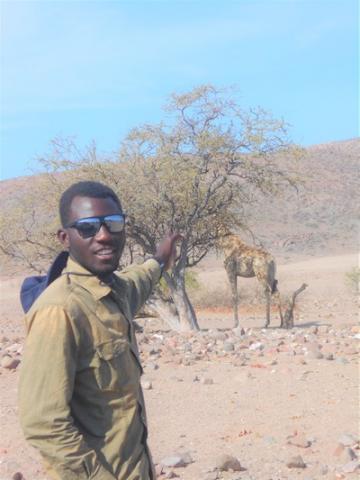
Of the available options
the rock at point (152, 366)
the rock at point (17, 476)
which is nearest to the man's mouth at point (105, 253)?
the rock at point (17, 476)

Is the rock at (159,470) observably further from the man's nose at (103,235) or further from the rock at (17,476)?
the man's nose at (103,235)

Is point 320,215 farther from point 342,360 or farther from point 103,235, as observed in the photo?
point 103,235

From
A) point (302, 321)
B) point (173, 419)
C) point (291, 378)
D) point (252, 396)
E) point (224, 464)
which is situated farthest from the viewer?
point (302, 321)

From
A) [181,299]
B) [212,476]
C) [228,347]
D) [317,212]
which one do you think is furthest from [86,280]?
[317,212]

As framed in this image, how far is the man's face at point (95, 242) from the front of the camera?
108 inches

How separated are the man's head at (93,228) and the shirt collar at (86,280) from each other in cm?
2

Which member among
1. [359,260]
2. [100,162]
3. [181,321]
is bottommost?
[359,260]

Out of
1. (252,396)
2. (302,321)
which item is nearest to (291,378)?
(252,396)

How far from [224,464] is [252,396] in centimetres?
231

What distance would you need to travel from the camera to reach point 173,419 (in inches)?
297

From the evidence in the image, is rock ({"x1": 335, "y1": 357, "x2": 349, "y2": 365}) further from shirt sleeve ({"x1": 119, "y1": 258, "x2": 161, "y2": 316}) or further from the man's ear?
the man's ear

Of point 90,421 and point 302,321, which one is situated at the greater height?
point 90,421

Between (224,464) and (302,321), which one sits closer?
(224,464)

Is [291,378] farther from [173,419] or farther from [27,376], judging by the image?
[27,376]
